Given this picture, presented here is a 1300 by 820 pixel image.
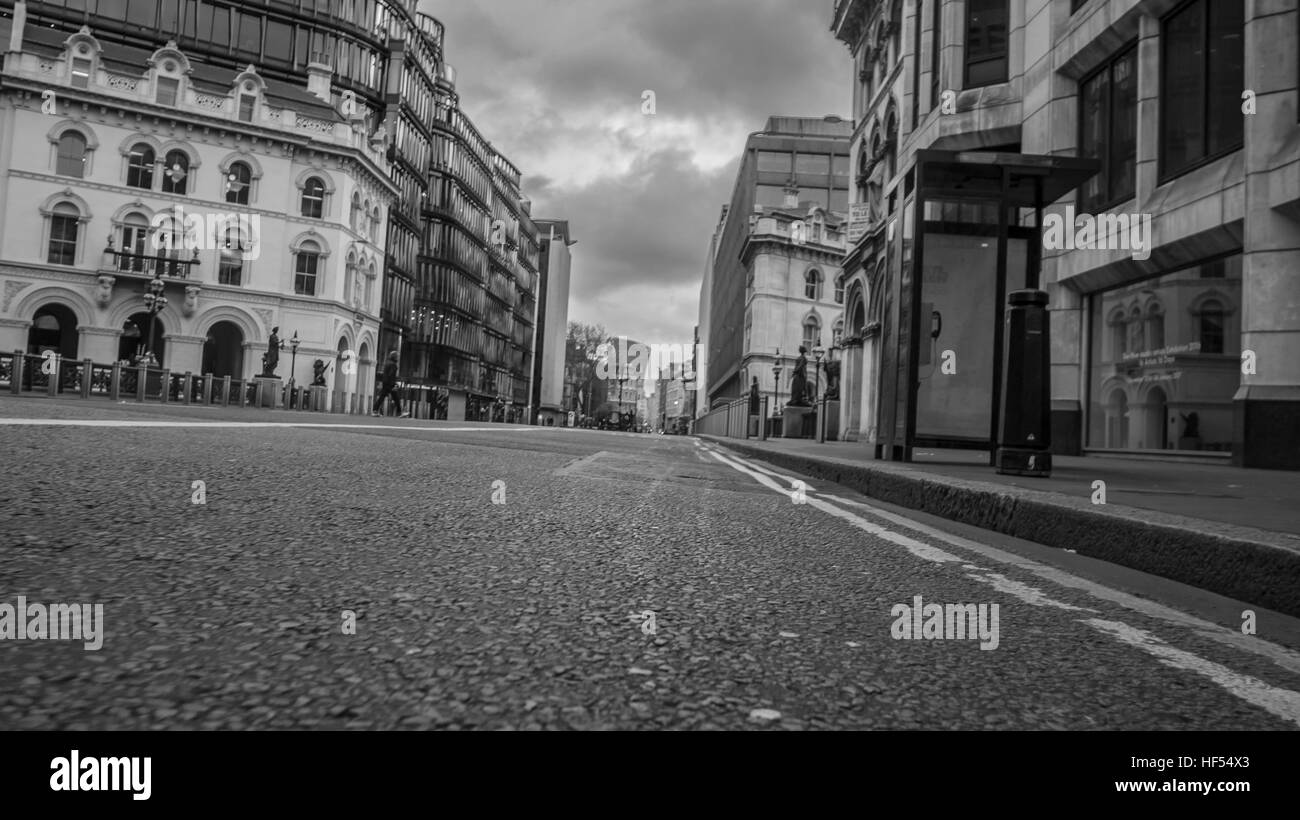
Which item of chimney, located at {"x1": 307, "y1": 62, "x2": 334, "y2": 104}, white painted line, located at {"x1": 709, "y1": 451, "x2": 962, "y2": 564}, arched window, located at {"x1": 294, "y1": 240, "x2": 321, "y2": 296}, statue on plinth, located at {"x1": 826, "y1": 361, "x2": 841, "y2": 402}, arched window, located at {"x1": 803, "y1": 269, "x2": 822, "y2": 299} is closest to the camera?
white painted line, located at {"x1": 709, "y1": 451, "x2": 962, "y2": 564}

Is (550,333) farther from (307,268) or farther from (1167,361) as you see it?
(1167,361)

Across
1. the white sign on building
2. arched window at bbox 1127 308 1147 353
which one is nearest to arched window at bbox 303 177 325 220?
the white sign on building

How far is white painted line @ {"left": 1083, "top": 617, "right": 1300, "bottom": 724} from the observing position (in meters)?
1.57

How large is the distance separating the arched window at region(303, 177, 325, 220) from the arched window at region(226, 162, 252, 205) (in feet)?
9.36

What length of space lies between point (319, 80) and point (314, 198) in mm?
8886

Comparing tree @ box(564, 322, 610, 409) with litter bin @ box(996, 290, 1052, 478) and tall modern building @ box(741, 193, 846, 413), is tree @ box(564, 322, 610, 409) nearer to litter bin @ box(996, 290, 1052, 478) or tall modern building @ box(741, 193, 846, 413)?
tall modern building @ box(741, 193, 846, 413)

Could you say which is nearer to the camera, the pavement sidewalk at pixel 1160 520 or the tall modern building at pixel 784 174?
the pavement sidewalk at pixel 1160 520

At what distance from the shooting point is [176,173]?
138ft

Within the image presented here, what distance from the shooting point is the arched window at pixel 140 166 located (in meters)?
41.2

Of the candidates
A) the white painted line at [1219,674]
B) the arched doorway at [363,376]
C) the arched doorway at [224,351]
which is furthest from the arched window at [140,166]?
the white painted line at [1219,674]

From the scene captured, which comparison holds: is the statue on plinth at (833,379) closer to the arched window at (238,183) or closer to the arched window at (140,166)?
the arched window at (238,183)

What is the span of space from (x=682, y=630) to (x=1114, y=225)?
48.5ft

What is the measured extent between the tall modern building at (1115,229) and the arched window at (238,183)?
37586 millimetres

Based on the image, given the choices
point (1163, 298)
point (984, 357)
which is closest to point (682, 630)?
point (984, 357)
